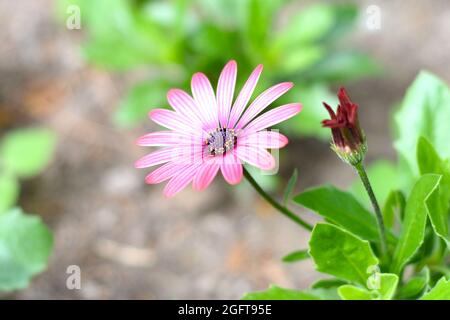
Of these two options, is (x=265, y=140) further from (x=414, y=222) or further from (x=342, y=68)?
(x=342, y=68)

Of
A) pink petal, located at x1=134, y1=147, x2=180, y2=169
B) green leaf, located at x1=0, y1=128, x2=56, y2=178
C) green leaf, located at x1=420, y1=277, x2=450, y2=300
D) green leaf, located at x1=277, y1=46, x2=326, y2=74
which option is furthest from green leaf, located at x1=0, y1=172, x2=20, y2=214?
green leaf, located at x1=420, y1=277, x2=450, y2=300

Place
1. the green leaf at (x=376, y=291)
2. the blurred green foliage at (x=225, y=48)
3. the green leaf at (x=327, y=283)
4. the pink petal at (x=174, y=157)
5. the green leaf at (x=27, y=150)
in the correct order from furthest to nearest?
the green leaf at (x=27, y=150) < the blurred green foliage at (x=225, y=48) < the green leaf at (x=327, y=283) < the green leaf at (x=376, y=291) < the pink petal at (x=174, y=157)

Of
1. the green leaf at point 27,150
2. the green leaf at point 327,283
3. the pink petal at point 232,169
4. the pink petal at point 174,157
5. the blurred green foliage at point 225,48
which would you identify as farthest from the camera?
the green leaf at point 27,150

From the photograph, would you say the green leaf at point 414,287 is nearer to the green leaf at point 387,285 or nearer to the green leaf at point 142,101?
the green leaf at point 387,285

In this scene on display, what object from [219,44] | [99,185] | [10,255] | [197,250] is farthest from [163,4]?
[10,255]

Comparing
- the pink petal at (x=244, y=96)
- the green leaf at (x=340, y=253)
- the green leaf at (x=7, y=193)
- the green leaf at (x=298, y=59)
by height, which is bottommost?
the green leaf at (x=340, y=253)

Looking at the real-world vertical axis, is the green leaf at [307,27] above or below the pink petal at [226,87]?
above

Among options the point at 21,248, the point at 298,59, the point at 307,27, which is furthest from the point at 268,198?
the point at 307,27

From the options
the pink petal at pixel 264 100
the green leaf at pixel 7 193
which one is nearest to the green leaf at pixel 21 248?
the green leaf at pixel 7 193
